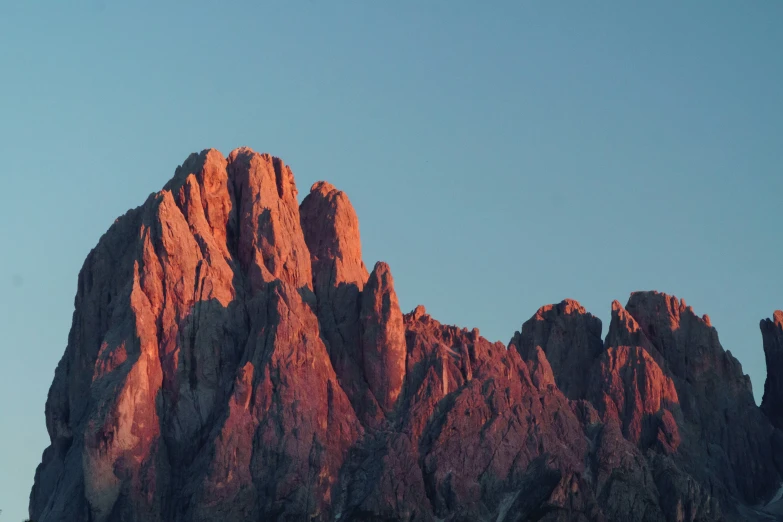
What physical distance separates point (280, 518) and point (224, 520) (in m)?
5.81

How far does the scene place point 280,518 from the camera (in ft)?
656

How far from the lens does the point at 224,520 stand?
199750 millimetres
